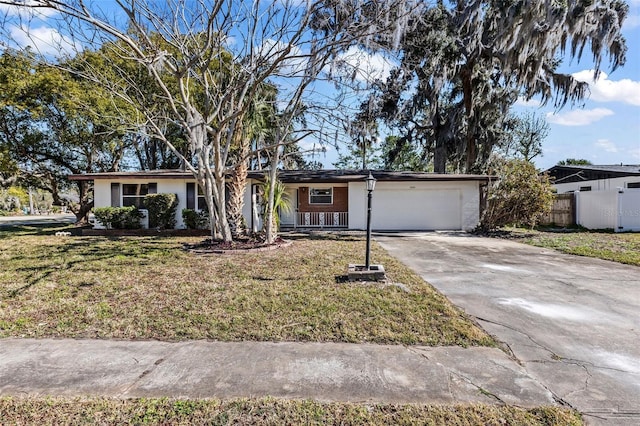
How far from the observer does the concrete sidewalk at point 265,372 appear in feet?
8.92

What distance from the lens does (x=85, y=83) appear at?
16938mm

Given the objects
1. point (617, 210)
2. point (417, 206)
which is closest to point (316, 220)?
point (417, 206)

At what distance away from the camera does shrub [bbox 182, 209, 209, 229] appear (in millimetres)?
14070

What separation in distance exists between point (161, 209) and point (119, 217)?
181 cm

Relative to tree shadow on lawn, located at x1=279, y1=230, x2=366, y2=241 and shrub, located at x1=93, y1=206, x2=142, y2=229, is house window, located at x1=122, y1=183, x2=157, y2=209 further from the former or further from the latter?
tree shadow on lawn, located at x1=279, y1=230, x2=366, y2=241

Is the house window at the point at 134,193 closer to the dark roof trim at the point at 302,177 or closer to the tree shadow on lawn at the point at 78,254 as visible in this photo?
the dark roof trim at the point at 302,177

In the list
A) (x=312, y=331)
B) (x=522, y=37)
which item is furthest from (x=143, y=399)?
(x=522, y=37)

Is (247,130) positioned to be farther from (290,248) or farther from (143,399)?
(143,399)

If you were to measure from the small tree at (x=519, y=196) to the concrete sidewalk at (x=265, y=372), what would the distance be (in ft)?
39.1

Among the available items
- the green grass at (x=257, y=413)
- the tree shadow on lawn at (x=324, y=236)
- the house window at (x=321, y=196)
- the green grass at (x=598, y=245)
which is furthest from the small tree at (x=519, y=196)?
the green grass at (x=257, y=413)

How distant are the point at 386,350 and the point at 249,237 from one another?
28.1 ft

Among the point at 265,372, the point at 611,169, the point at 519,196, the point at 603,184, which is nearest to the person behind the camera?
the point at 265,372

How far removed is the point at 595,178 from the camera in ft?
64.7

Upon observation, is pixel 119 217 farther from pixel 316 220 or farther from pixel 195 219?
pixel 316 220
